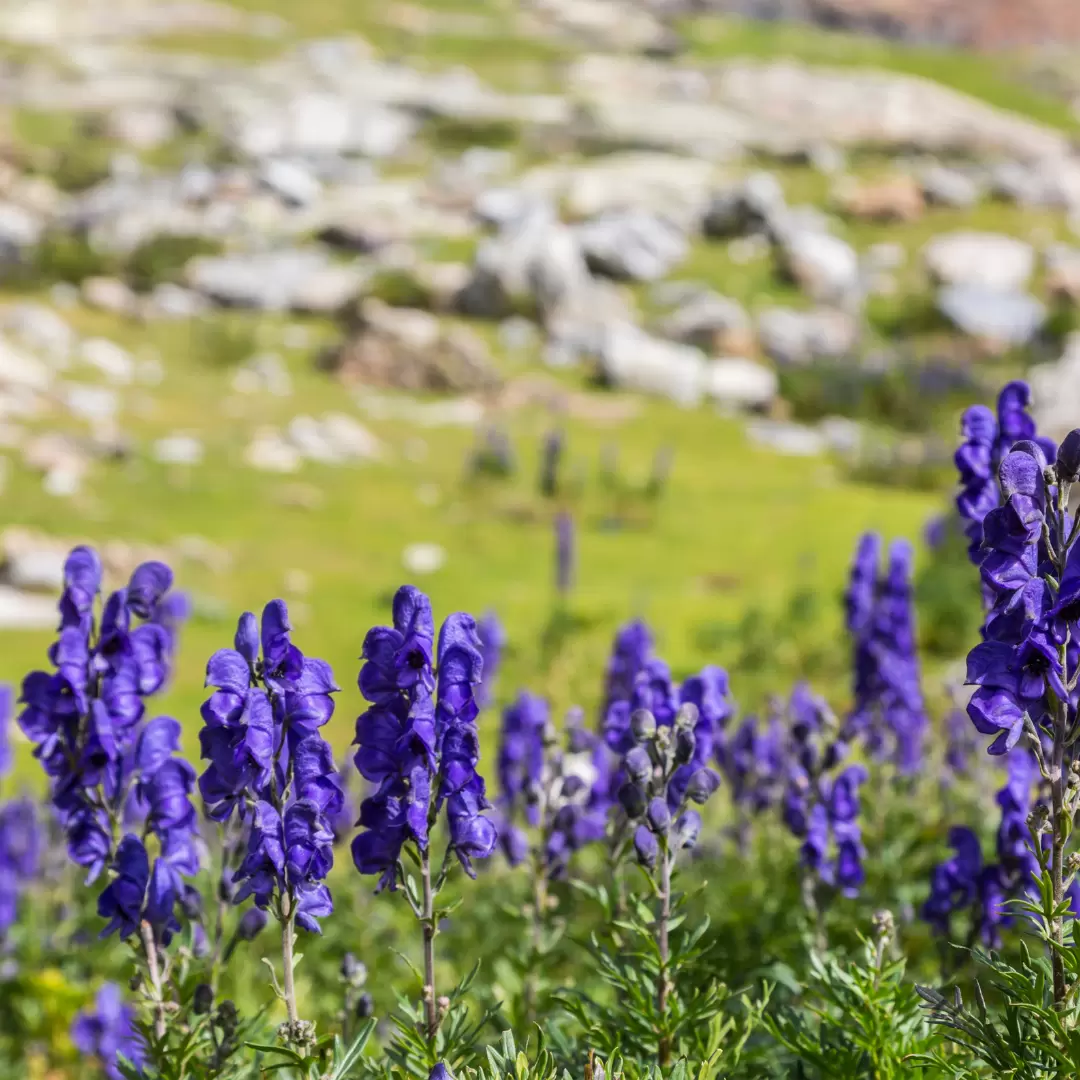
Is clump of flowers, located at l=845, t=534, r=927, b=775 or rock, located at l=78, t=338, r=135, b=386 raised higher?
clump of flowers, located at l=845, t=534, r=927, b=775

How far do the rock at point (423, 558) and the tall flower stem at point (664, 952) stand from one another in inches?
333

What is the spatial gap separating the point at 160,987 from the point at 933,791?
5.19 m

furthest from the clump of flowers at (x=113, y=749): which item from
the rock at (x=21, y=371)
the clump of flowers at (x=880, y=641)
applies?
the rock at (x=21, y=371)

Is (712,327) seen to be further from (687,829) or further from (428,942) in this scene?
(428,942)

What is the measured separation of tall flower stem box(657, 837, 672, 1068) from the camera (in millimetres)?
2957

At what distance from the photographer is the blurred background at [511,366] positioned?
35.1ft

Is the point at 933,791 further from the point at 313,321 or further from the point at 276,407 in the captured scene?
the point at 313,321

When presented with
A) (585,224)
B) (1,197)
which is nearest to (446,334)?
(585,224)

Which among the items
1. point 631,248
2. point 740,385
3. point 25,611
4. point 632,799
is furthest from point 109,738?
point 631,248

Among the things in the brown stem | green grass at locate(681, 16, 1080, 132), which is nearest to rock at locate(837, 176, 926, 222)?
the brown stem

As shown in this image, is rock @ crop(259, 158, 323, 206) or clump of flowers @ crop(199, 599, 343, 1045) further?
rock @ crop(259, 158, 323, 206)

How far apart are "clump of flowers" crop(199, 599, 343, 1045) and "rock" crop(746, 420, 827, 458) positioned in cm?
1427

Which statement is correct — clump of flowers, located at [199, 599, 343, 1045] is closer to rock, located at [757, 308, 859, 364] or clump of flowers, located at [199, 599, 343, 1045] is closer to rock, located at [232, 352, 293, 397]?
rock, located at [232, 352, 293, 397]

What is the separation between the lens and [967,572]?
10.5 m
